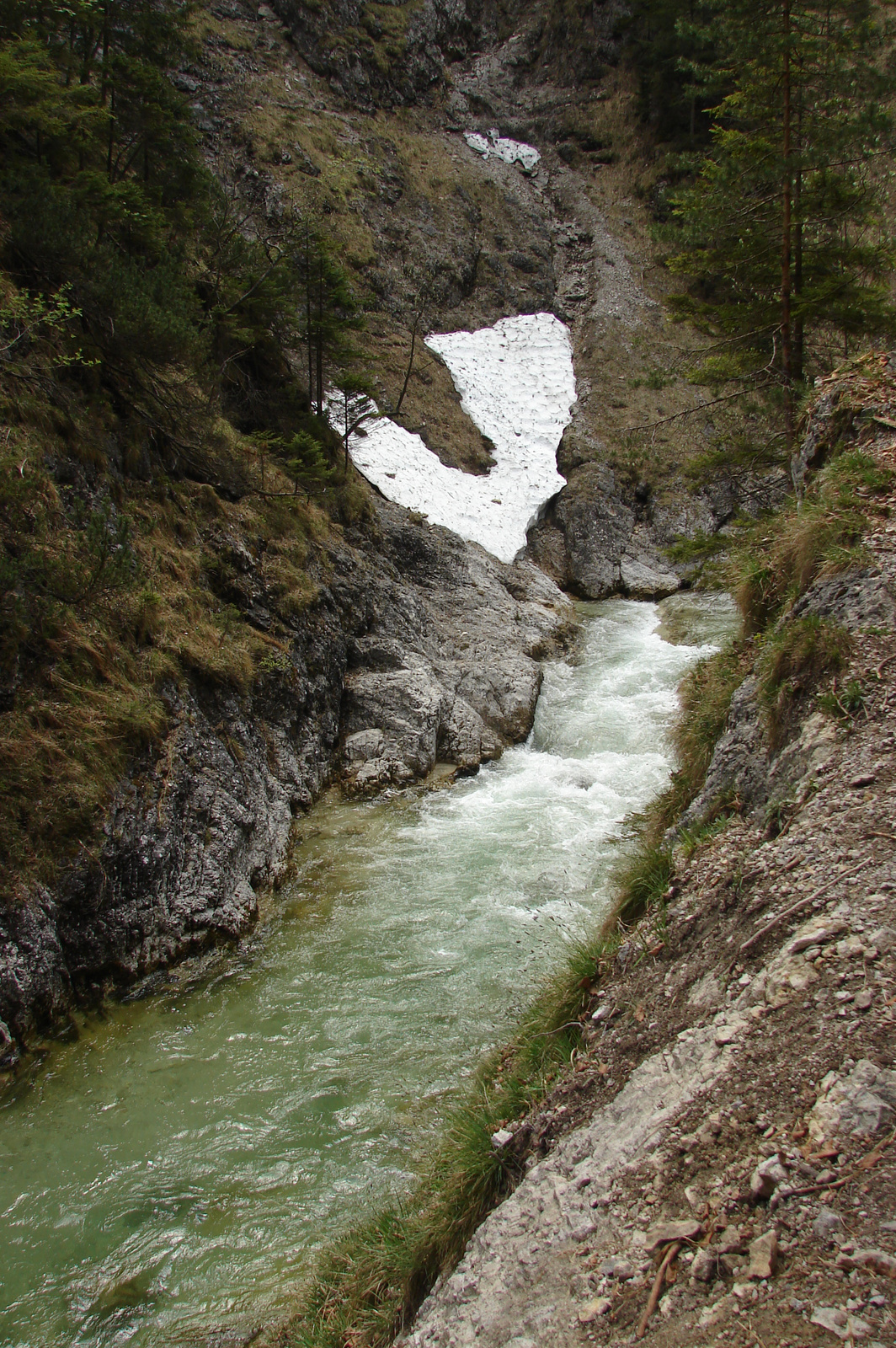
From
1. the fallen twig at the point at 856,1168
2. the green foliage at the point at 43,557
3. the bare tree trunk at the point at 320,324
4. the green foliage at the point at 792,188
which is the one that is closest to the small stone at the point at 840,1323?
the fallen twig at the point at 856,1168

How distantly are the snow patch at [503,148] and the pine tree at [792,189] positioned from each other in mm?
31336

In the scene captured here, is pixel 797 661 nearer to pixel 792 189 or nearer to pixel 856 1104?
pixel 856 1104

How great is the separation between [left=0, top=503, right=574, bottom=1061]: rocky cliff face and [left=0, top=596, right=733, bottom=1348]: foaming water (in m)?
0.49

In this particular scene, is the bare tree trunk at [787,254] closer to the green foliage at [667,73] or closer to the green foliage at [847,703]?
the green foliage at [847,703]

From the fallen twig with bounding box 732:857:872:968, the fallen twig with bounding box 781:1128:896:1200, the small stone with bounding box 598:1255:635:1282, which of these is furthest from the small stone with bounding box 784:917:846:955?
the small stone with bounding box 598:1255:635:1282

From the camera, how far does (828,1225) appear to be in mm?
1796

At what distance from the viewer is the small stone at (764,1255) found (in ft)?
5.94

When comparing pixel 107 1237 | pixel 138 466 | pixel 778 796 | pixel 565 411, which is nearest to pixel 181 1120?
pixel 107 1237

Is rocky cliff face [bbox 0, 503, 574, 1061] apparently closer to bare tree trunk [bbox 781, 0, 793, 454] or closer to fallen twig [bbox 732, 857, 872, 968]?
fallen twig [bbox 732, 857, 872, 968]

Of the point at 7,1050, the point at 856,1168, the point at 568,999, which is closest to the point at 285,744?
the point at 7,1050

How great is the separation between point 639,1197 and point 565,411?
26.7 m

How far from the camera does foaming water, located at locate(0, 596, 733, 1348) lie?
3986mm

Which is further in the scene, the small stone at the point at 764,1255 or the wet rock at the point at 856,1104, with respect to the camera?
the wet rock at the point at 856,1104

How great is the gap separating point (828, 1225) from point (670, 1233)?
52 cm
